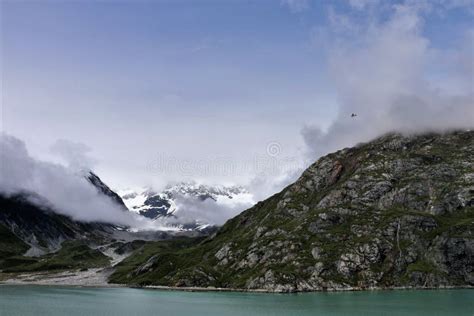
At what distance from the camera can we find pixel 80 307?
18562cm

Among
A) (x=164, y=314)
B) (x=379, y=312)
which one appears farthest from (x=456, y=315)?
(x=164, y=314)

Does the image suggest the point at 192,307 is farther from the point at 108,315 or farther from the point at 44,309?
the point at 44,309

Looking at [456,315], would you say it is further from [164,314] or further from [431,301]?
[164,314]

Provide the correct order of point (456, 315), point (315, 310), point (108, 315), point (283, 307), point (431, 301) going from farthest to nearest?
point (431, 301)
point (283, 307)
point (315, 310)
point (108, 315)
point (456, 315)

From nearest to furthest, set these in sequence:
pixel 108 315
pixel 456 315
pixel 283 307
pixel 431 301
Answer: pixel 456 315 < pixel 108 315 < pixel 283 307 < pixel 431 301

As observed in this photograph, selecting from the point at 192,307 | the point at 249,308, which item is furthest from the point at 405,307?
the point at 192,307

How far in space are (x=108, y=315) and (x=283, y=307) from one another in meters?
61.3

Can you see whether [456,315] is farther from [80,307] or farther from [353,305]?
[80,307]

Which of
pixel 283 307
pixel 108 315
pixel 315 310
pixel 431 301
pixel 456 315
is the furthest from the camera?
pixel 431 301

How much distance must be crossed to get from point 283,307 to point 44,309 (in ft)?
273

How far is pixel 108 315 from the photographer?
159 m

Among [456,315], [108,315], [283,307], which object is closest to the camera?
[456,315]

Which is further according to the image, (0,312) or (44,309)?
(44,309)

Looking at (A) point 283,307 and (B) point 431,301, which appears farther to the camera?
(B) point 431,301
